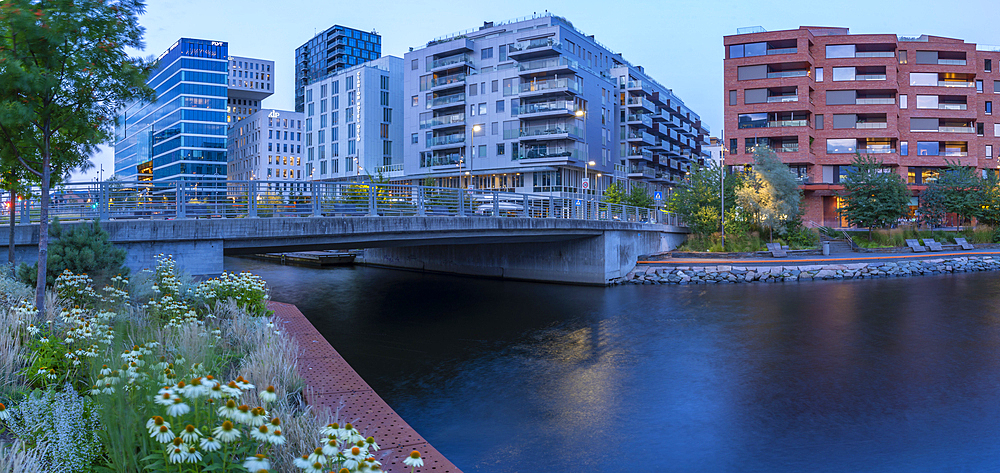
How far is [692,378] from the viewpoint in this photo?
13.8 meters

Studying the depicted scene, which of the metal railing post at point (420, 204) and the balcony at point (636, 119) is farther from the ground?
the balcony at point (636, 119)

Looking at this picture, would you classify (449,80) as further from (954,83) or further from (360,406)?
(360,406)

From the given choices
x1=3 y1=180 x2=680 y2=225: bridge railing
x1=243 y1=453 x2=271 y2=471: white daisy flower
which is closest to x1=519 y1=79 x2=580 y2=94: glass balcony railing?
x1=3 y1=180 x2=680 y2=225: bridge railing

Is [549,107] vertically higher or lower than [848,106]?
higher

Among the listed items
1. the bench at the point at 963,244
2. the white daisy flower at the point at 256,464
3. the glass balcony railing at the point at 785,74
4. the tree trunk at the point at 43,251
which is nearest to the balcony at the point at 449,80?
the glass balcony railing at the point at 785,74

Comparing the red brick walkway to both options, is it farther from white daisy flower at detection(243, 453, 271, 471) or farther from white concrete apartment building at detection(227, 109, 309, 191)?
white concrete apartment building at detection(227, 109, 309, 191)

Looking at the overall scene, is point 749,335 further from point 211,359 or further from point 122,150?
point 122,150

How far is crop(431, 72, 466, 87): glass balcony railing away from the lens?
66500mm

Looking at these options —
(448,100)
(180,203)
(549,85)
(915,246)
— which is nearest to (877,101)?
(915,246)

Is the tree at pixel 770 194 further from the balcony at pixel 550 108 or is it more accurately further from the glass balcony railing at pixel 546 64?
the glass balcony railing at pixel 546 64

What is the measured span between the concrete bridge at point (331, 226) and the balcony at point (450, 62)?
3368 cm

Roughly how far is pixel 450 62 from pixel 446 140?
28.0 ft

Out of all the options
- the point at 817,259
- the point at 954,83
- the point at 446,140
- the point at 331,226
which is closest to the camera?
the point at 331,226

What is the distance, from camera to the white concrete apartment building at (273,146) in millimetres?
125250
